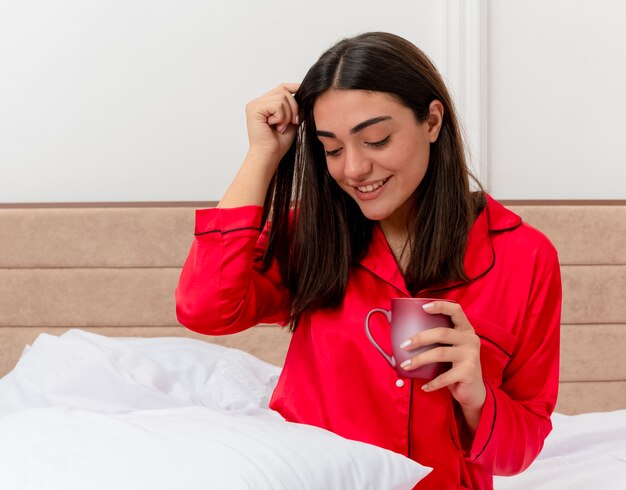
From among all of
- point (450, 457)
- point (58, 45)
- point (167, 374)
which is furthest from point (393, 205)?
point (58, 45)

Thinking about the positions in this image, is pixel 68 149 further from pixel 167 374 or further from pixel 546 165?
pixel 546 165

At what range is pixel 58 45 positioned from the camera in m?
2.39

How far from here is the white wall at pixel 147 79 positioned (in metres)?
2.36

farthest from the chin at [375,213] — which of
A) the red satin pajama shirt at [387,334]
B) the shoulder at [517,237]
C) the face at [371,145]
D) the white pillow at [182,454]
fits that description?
the white pillow at [182,454]

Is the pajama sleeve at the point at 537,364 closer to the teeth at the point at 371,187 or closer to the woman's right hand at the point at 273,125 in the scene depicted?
the teeth at the point at 371,187

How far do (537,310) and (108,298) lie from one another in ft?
4.66

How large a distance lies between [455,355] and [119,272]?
148cm

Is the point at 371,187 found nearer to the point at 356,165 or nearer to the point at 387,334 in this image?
the point at 356,165

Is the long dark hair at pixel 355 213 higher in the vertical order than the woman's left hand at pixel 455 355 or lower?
higher

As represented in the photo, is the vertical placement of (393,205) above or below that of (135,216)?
above

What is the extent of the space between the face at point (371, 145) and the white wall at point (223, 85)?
1.23 meters

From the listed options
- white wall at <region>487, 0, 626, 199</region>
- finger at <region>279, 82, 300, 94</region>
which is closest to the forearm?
finger at <region>279, 82, 300, 94</region>

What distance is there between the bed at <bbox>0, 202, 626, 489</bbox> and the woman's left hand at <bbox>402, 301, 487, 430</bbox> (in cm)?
13

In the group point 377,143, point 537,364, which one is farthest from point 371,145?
point 537,364
